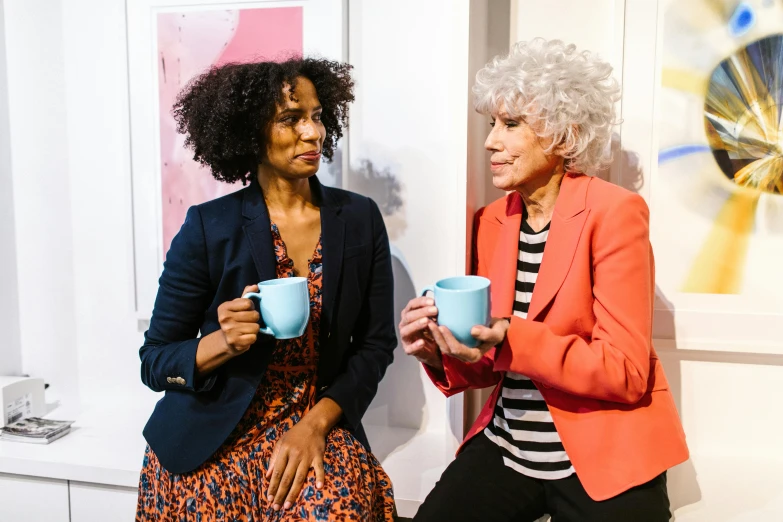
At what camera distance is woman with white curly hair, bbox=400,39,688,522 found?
1270mm

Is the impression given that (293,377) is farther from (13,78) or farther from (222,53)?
(13,78)

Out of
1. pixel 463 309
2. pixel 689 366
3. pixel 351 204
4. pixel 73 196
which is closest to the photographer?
pixel 463 309

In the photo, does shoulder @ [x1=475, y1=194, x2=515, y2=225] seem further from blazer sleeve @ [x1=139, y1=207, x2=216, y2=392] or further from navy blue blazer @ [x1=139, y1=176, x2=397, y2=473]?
blazer sleeve @ [x1=139, y1=207, x2=216, y2=392]

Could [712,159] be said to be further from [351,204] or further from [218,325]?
[218,325]

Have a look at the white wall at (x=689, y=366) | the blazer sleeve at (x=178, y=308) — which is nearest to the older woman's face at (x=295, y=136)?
the blazer sleeve at (x=178, y=308)

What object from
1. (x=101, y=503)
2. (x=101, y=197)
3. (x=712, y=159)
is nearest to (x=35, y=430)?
(x=101, y=503)

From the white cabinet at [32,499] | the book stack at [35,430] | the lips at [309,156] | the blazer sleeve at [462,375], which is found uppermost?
the lips at [309,156]

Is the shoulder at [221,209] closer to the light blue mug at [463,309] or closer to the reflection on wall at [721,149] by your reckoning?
the light blue mug at [463,309]

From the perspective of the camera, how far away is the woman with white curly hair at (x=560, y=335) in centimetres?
127

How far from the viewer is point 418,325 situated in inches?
46.5

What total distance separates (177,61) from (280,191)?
755 mm

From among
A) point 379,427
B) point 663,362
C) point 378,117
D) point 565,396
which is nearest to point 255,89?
point 378,117

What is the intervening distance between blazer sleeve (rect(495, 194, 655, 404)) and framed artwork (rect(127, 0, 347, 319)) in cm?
92

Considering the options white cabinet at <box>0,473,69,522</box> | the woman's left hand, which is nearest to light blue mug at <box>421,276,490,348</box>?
the woman's left hand
